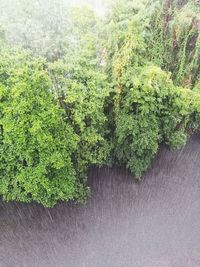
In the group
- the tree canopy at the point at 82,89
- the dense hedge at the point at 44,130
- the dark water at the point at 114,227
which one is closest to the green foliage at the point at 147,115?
the tree canopy at the point at 82,89

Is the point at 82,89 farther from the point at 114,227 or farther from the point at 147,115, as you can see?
the point at 114,227

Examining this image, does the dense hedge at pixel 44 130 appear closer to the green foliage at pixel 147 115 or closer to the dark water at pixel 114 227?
the green foliage at pixel 147 115

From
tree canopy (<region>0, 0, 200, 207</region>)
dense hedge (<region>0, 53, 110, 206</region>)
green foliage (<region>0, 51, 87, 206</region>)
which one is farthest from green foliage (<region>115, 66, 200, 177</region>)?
green foliage (<region>0, 51, 87, 206</region>)

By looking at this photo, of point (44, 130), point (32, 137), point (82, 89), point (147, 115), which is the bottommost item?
point (32, 137)

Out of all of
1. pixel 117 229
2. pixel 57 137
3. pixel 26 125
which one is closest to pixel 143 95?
pixel 57 137

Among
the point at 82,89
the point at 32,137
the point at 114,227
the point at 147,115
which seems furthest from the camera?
the point at 114,227

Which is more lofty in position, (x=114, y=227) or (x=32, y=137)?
(x=32, y=137)

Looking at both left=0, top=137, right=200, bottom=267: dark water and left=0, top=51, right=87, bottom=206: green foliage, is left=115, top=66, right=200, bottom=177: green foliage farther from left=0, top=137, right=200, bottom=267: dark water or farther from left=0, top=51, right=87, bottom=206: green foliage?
left=0, top=51, right=87, bottom=206: green foliage

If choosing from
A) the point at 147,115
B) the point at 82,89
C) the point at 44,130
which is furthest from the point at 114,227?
the point at 82,89

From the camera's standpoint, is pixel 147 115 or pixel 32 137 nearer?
pixel 32 137
